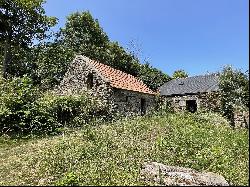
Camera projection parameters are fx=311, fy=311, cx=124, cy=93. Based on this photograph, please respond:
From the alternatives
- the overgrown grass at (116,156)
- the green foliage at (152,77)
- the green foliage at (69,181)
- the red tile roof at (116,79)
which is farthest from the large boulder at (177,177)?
the green foliage at (152,77)

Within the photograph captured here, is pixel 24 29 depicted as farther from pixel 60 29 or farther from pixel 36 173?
pixel 36 173

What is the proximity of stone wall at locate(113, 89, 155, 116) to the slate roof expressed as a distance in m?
4.89

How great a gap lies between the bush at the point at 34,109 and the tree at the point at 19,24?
12923 millimetres

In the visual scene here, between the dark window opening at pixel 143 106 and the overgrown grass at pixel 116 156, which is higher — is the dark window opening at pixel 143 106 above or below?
above

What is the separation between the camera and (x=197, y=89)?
27.6 metres

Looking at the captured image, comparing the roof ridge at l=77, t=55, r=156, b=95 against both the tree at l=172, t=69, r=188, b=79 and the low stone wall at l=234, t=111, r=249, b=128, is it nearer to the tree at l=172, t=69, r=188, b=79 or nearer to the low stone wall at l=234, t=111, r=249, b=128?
the low stone wall at l=234, t=111, r=249, b=128

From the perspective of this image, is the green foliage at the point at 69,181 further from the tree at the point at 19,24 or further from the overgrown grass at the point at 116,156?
the tree at the point at 19,24

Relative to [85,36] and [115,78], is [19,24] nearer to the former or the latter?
[85,36]

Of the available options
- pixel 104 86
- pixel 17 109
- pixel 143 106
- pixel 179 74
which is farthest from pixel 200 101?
pixel 179 74

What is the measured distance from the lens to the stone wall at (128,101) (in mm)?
21312

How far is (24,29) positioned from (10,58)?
3857 mm

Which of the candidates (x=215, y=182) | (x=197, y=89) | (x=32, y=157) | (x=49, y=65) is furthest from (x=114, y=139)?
(x=49, y=65)

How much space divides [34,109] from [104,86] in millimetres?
5717

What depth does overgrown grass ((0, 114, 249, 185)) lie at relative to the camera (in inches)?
344
